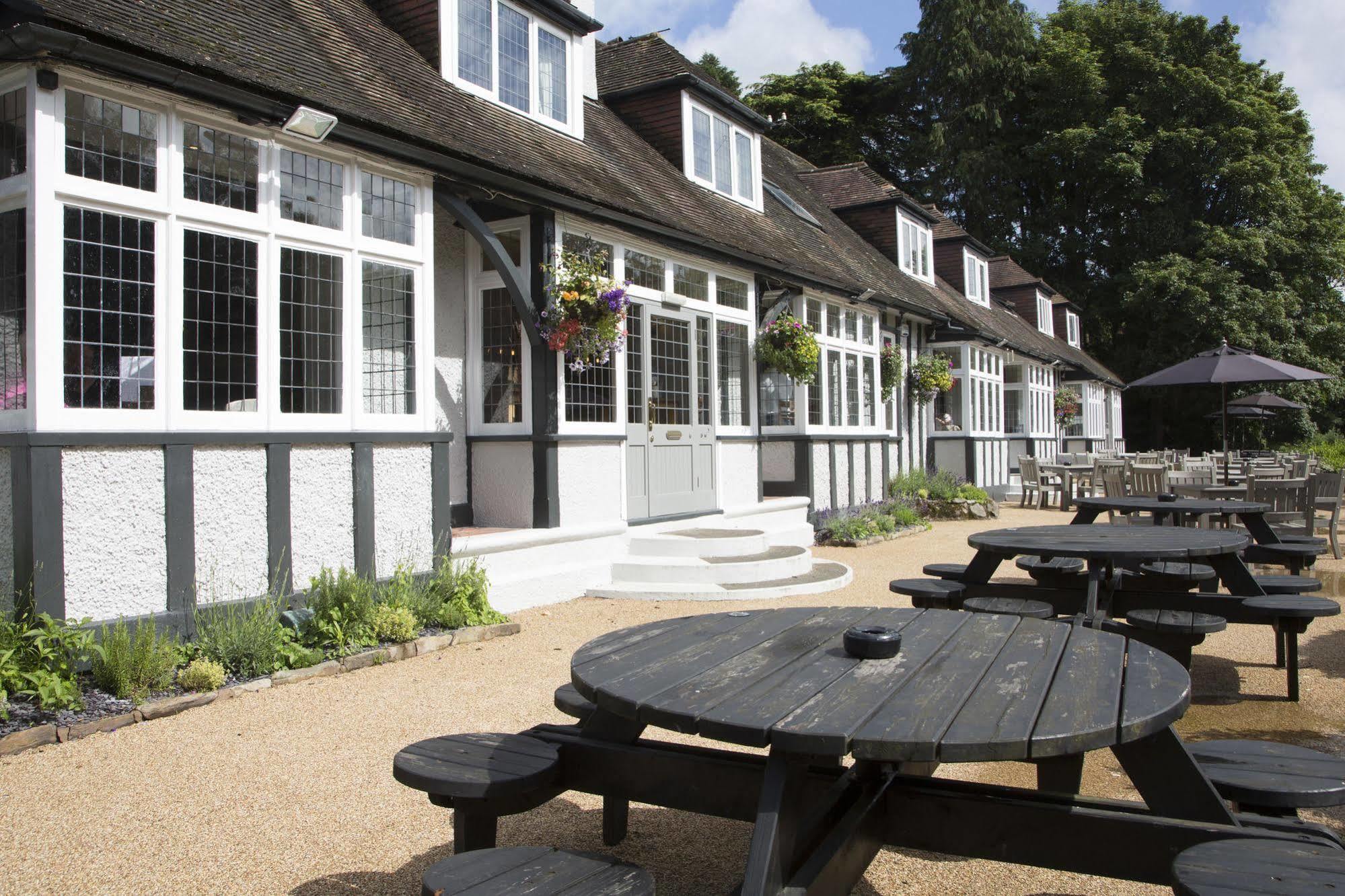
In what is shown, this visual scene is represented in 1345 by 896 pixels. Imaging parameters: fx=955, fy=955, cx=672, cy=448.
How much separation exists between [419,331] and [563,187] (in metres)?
2.06

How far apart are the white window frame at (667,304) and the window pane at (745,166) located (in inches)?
104

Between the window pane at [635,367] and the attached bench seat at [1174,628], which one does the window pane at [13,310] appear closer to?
the window pane at [635,367]

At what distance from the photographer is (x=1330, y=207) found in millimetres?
35094

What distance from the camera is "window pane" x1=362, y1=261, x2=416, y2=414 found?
7410mm

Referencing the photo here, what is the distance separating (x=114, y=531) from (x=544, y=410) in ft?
13.3

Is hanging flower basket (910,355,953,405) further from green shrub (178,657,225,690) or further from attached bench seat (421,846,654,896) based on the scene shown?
attached bench seat (421,846,654,896)

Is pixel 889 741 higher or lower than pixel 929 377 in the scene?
lower

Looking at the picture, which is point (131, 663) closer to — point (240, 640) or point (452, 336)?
point (240, 640)

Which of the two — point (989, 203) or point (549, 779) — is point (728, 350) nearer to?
point (549, 779)

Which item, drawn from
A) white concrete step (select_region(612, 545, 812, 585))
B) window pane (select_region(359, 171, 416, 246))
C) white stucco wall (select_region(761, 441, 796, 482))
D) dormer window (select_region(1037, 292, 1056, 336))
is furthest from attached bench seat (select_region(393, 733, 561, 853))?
dormer window (select_region(1037, 292, 1056, 336))

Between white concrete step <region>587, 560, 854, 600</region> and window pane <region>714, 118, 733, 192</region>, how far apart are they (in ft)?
22.4

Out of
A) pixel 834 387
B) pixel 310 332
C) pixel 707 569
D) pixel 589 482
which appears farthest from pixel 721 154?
pixel 310 332

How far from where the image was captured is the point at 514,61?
1012cm

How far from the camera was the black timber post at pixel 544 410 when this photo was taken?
8859 mm
